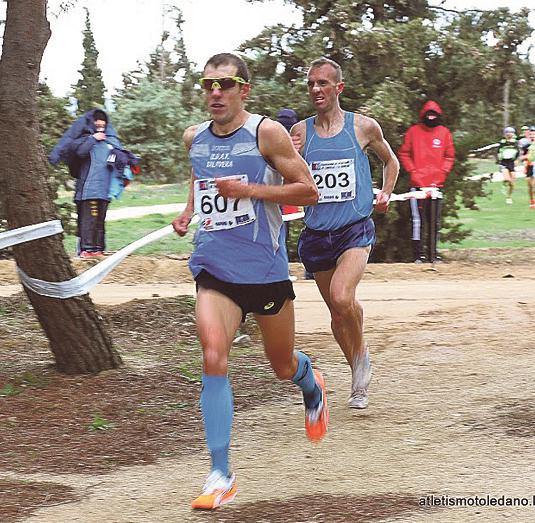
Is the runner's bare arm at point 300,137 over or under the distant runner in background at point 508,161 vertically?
over

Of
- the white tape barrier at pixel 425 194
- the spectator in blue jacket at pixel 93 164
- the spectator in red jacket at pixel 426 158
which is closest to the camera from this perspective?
the spectator in blue jacket at pixel 93 164

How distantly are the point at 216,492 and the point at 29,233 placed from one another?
2.74 metres

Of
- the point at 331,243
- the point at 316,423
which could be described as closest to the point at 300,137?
the point at 331,243

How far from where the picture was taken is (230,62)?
545 cm

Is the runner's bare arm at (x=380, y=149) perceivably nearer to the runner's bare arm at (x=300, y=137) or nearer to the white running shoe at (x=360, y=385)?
the runner's bare arm at (x=300, y=137)

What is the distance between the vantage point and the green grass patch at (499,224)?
18.5 meters

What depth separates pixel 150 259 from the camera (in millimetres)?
14695

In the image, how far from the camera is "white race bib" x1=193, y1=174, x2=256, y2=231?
5379mm

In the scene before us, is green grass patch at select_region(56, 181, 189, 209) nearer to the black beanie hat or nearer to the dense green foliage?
the dense green foliage

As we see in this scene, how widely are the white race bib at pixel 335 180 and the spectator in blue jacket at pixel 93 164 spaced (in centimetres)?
672

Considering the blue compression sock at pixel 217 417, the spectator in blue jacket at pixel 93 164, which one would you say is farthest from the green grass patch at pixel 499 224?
the blue compression sock at pixel 217 417

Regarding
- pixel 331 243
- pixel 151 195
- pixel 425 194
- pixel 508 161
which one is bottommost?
pixel 151 195

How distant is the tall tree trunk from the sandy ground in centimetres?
140

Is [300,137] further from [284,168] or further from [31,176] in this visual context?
[284,168]
